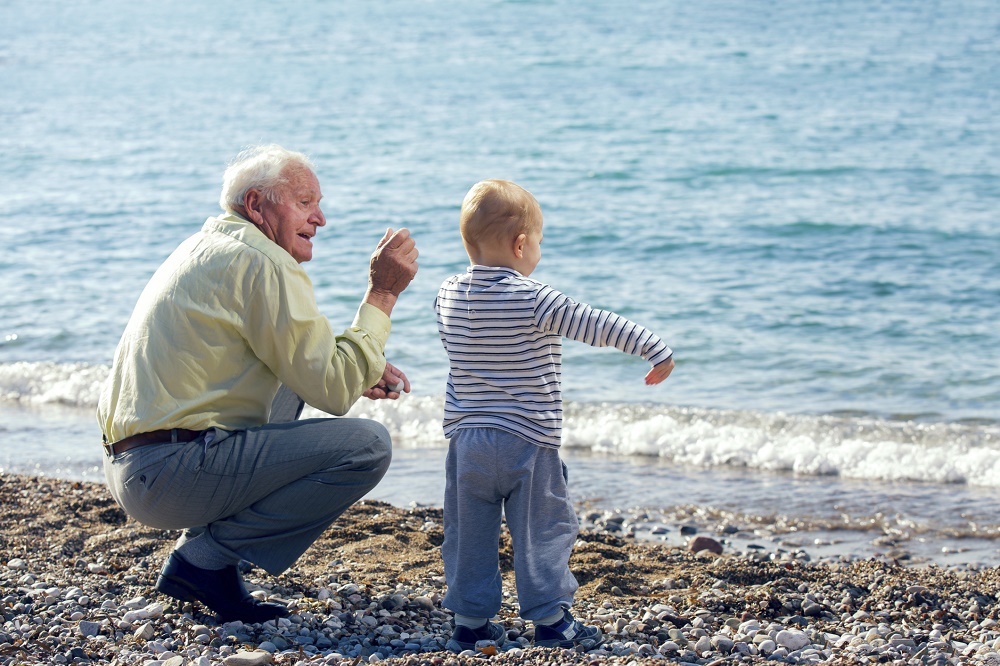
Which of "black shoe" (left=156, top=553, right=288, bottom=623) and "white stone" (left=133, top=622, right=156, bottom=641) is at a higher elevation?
Result: "black shoe" (left=156, top=553, right=288, bottom=623)

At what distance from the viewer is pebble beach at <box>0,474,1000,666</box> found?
3145 mm

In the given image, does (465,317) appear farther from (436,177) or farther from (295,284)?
(436,177)

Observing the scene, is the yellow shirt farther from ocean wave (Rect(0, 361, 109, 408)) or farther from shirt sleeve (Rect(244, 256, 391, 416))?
ocean wave (Rect(0, 361, 109, 408))

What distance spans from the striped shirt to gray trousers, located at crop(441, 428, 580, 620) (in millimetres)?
59

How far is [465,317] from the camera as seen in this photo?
3.21 metres

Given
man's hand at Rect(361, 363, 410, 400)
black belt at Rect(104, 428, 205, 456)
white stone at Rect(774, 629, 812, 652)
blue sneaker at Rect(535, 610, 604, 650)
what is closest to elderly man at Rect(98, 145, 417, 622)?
black belt at Rect(104, 428, 205, 456)

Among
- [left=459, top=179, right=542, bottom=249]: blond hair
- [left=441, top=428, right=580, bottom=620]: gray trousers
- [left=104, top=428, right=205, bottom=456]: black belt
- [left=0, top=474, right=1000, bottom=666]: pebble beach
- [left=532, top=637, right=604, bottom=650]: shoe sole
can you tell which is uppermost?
[left=459, top=179, right=542, bottom=249]: blond hair

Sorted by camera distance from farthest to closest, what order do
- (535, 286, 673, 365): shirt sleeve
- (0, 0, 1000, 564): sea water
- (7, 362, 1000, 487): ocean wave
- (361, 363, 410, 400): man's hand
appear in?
(0, 0, 1000, 564): sea water
(7, 362, 1000, 487): ocean wave
(361, 363, 410, 400): man's hand
(535, 286, 673, 365): shirt sleeve

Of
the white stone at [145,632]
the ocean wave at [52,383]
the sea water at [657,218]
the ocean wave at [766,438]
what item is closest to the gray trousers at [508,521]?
the white stone at [145,632]

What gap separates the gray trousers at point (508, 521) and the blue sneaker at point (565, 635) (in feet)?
0.15

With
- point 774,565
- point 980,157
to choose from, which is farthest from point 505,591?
point 980,157

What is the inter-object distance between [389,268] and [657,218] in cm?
1018

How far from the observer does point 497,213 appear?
3.19 metres

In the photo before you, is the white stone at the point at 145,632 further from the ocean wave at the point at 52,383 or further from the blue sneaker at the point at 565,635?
the ocean wave at the point at 52,383
